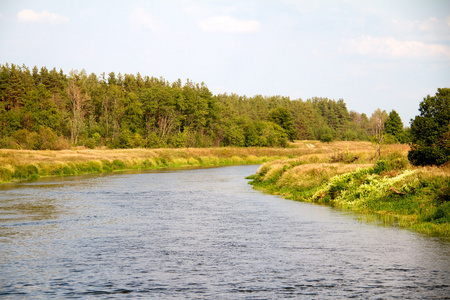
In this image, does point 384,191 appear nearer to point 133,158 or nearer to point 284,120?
point 133,158

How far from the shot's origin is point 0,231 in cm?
2030

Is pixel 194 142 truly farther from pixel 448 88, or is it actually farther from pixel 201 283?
pixel 201 283

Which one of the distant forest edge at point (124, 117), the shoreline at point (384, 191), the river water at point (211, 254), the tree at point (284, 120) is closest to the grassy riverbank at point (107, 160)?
the distant forest edge at point (124, 117)

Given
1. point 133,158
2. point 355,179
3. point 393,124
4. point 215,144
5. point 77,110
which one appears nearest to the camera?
point 355,179

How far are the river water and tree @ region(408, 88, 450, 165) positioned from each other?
21.3ft

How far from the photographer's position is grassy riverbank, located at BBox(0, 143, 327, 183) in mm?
49594

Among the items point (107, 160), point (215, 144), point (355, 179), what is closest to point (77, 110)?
point (215, 144)

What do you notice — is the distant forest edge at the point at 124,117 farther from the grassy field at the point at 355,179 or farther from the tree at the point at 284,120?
the grassy field at the point at 355,179

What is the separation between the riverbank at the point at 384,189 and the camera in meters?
20.6

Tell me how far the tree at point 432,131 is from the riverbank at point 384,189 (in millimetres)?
1130

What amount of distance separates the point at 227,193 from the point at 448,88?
1768 cm

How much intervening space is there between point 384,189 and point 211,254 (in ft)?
43.8

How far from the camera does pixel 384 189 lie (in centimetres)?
2536

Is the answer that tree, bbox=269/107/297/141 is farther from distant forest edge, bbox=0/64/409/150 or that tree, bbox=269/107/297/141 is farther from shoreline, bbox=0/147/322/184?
shoreline, bbox=0/147/322/184
